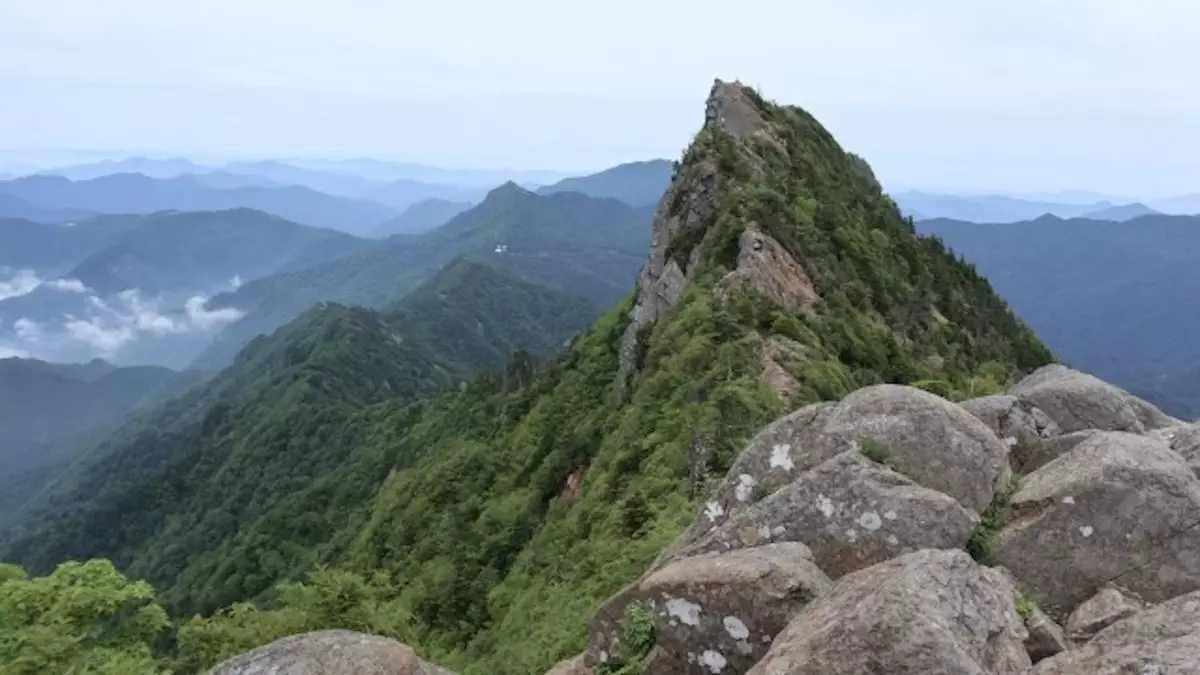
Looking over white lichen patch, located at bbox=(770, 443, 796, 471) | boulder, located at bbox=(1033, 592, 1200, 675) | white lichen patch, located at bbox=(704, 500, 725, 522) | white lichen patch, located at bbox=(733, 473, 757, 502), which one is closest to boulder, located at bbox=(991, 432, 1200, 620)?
boulder, located at bbox=(1033, 592, 1200, 675)

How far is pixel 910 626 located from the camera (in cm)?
857

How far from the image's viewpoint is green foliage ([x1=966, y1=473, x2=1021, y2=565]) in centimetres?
1141

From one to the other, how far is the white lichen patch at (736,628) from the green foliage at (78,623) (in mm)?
11905

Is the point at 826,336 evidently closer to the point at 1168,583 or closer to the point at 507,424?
the point at 1168,583

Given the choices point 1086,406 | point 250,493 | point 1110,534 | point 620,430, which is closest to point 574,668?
point 1110,534

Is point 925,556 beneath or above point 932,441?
beneath

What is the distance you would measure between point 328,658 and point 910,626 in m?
7.15

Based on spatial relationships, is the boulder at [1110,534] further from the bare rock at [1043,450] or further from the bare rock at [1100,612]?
the bare rock at [1043,450]

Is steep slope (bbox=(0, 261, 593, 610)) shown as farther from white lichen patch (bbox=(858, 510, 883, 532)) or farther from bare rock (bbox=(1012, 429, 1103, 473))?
white lichen patch (bbox=(858, 510, 883, 532))

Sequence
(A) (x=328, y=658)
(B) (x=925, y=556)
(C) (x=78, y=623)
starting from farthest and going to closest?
1. (C) (x=78, y=623)
2. (A) (x=328, y=658)
3. (B) (x=925, y=556)

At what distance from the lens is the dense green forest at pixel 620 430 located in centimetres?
2398

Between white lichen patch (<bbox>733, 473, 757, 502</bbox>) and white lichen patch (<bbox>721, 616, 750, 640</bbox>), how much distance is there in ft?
11.4

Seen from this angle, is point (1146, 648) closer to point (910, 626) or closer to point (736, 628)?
point (910, 626)

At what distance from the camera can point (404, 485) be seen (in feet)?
219
